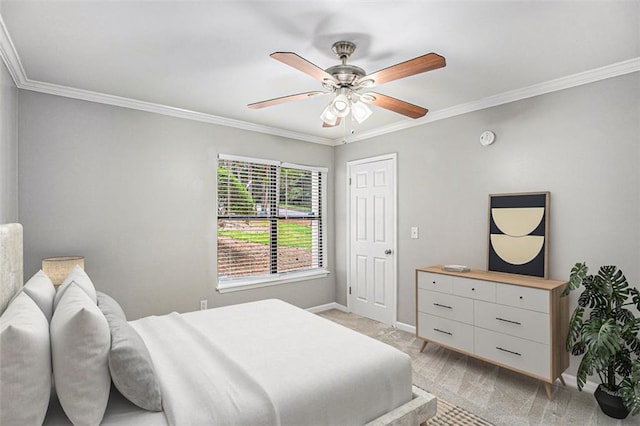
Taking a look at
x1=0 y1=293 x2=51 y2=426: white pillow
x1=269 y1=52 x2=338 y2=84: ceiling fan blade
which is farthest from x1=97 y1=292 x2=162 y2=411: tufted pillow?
x1=269 y1=52 x2=338 y2=84: ceiling fan blade

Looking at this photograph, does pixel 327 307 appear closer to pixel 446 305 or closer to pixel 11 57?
pixel 446 305

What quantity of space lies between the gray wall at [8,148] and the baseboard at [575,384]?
176 inches

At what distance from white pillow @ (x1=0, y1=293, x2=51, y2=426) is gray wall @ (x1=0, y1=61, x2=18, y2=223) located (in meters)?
1.64

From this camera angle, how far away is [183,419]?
1.31 m

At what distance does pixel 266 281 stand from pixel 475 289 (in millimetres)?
2424

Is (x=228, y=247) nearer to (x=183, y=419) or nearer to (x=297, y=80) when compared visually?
(x=297, y=80)

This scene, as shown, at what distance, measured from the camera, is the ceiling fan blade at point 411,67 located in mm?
1794

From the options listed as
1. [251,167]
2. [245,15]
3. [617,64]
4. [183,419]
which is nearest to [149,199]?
[251,167]

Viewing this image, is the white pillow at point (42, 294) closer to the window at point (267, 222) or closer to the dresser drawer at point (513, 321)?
the window at point (267, 222)

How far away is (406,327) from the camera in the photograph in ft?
13.4

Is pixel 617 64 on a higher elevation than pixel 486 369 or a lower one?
higher

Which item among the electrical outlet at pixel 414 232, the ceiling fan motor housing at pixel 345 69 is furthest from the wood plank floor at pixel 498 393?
the ceiling fan motor housing at pixel 345 69

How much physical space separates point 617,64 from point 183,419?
141 inches

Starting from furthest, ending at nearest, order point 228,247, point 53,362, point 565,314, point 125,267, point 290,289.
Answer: point 290,289
point 228,247
point 125,267
point 565,314
point 53,362
